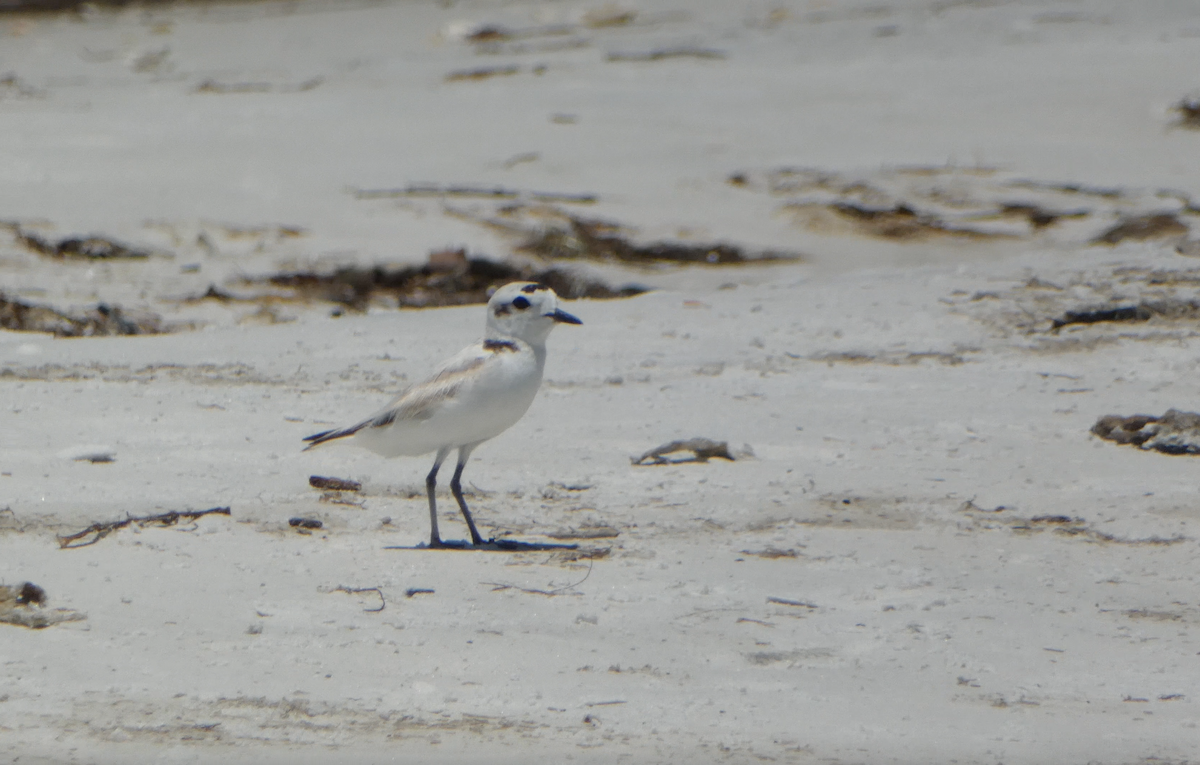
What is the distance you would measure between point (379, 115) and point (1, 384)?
4687mm

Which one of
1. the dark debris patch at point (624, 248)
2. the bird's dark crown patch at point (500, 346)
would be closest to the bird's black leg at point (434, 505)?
the bird's dark crown patch at point (500, 346)

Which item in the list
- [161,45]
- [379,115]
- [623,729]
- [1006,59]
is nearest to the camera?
[623,729]

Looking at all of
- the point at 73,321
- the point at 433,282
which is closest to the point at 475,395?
the point at 73,321

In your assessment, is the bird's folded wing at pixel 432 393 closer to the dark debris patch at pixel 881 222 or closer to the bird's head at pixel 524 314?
the bird's head at pixel 524 314

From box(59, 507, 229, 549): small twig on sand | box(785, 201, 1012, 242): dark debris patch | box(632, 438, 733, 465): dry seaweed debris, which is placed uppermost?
box(785, 201, 1012, 242): dark debris patch

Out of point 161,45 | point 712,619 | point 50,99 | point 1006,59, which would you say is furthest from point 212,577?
point 161,45

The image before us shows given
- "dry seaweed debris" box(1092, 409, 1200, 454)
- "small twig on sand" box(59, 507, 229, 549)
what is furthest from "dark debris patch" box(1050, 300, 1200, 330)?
"small twig on sand" box(59, 507, 229, 549)

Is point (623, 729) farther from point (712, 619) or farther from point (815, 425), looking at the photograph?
point (815, 425)

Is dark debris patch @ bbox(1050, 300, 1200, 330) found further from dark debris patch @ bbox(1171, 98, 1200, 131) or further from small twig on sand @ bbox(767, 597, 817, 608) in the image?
dark debris patch @ bbox(1171, 98, 1200, 131)

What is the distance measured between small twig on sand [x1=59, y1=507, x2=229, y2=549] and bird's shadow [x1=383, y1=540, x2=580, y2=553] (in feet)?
1.72

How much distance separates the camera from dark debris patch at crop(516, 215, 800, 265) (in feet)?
25.3

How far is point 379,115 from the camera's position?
31.8 feet

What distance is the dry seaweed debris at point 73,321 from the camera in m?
6.41

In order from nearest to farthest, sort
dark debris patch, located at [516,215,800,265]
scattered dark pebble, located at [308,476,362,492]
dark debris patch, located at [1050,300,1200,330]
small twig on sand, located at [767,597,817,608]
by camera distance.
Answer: small twig on sand, located at [767,597,817,608], scattered dark pebble, located at [308,476,362,492], dark debris patch, located at [1050,300,1200,330], dark debris patch, located at [516,215,800,265]
